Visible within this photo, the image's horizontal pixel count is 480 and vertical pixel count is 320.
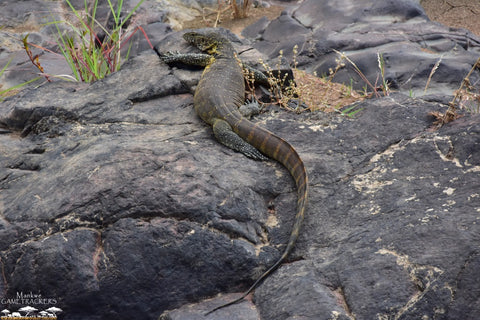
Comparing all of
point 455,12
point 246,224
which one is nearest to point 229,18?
point 455,12

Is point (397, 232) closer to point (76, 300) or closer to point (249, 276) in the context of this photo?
point (249, 276)

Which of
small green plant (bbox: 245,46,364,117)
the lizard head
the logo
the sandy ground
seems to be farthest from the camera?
the sandy ground

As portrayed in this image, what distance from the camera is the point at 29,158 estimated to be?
5406 mm

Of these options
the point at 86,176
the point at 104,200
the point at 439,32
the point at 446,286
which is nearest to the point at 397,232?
the point at 446,286

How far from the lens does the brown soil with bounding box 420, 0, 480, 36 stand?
1329 cm

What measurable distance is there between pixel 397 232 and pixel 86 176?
3037 millimetres

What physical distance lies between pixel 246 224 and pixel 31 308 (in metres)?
2.05

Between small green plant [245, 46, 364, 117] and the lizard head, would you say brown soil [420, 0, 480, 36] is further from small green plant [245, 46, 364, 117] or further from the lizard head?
the lizard head

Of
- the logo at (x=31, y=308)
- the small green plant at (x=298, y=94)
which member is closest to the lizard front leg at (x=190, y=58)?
the small green plant at (x=298, y=94)

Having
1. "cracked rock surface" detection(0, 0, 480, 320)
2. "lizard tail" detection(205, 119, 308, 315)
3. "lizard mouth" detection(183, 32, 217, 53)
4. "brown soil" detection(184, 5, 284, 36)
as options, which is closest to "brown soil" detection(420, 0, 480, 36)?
"brown soil" detection(184, 5, 284, 36)

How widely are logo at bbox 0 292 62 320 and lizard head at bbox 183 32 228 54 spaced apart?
4681 mm

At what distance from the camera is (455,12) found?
46.0 ft

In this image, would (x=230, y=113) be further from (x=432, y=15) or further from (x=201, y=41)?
(x=432, y=15)

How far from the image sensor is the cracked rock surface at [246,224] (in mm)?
3730
